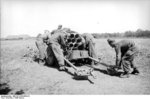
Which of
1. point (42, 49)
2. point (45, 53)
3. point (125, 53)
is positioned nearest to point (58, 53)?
point (45, 53)

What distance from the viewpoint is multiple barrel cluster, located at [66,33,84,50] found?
22.6 feet

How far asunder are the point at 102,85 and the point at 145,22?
115 inches

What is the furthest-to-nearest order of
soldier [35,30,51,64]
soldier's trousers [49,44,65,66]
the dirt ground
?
soldier [35,30,51,64] → soldier's trousers [49,44,65,66] → the dirt ground

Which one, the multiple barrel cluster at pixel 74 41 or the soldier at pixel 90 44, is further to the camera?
the soldier at pixel 90 44

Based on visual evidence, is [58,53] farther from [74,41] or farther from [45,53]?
[45,53]

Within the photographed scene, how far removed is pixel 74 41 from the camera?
6.98 metres

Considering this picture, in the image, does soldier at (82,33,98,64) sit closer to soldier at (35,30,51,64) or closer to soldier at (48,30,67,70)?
soldier at (48,30,67,70)

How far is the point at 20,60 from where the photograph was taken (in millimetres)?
8172

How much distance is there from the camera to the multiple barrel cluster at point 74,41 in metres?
6.89

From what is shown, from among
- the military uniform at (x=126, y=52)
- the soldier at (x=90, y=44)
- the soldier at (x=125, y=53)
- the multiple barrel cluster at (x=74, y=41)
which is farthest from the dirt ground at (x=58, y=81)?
the multiple barrel cluster at (x=74, y=41)

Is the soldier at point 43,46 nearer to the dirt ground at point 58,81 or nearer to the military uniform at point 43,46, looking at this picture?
the military uniform at point 43,46

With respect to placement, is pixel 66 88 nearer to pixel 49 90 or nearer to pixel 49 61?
pixel 49 90

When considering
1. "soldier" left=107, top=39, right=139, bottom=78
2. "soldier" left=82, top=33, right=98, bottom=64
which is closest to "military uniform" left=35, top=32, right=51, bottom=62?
"soldier" left=82, top=33, right=98, bottom=64

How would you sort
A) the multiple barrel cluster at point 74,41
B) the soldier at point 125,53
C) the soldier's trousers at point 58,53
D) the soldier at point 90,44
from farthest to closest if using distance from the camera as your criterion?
the soldier at point 90,44, the multiple barrel cluster at point 74,41, the soldier's trousers at point 58,53, the soldier at point 125,53
